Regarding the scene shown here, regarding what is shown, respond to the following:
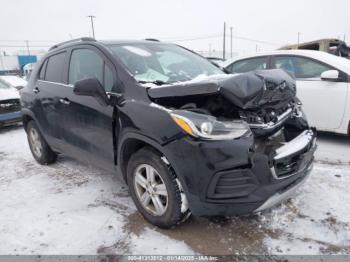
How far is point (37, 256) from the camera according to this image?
8.20 feet

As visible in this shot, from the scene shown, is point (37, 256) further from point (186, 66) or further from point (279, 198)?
point (186, 66)

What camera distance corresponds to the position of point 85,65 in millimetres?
3500

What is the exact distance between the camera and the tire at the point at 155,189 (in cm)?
249

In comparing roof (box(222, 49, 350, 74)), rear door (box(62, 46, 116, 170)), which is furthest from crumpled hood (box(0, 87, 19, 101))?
roof (box(222, 49, 350, 74))

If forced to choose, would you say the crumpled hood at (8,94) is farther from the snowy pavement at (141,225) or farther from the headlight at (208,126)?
the headlight at (208,126)

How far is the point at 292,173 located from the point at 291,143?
0.29 meters

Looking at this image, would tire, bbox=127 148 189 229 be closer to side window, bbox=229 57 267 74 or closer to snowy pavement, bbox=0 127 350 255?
snowy pavement, bbox=0 127 350 255

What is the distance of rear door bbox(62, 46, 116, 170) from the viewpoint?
3.08m

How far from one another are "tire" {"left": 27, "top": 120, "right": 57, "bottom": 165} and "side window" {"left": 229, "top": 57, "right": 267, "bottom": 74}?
3495 millimetres

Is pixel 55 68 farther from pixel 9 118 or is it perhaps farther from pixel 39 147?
pixel 9 118

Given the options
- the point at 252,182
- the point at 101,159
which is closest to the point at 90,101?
the point at 101,159

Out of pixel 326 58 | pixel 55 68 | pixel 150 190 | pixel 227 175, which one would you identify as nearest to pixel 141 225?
pixel 150 190

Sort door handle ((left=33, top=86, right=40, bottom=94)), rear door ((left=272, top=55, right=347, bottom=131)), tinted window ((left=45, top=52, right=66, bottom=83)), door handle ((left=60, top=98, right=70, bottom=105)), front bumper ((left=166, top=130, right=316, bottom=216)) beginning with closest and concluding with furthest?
front bumper ((left=166, top=130, right=316, bottom=216)) < door handle ((left=60, top=98, right=70, bottom=105)) < tinted window ((left=45, top=52, right=66, bottom=83)) < door handle ((left=33, top=86, right=40, bottom=94)) < rear door ((left=272, top=55, right=347, bottom=131))

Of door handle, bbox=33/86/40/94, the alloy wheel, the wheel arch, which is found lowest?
the alloy wheel
